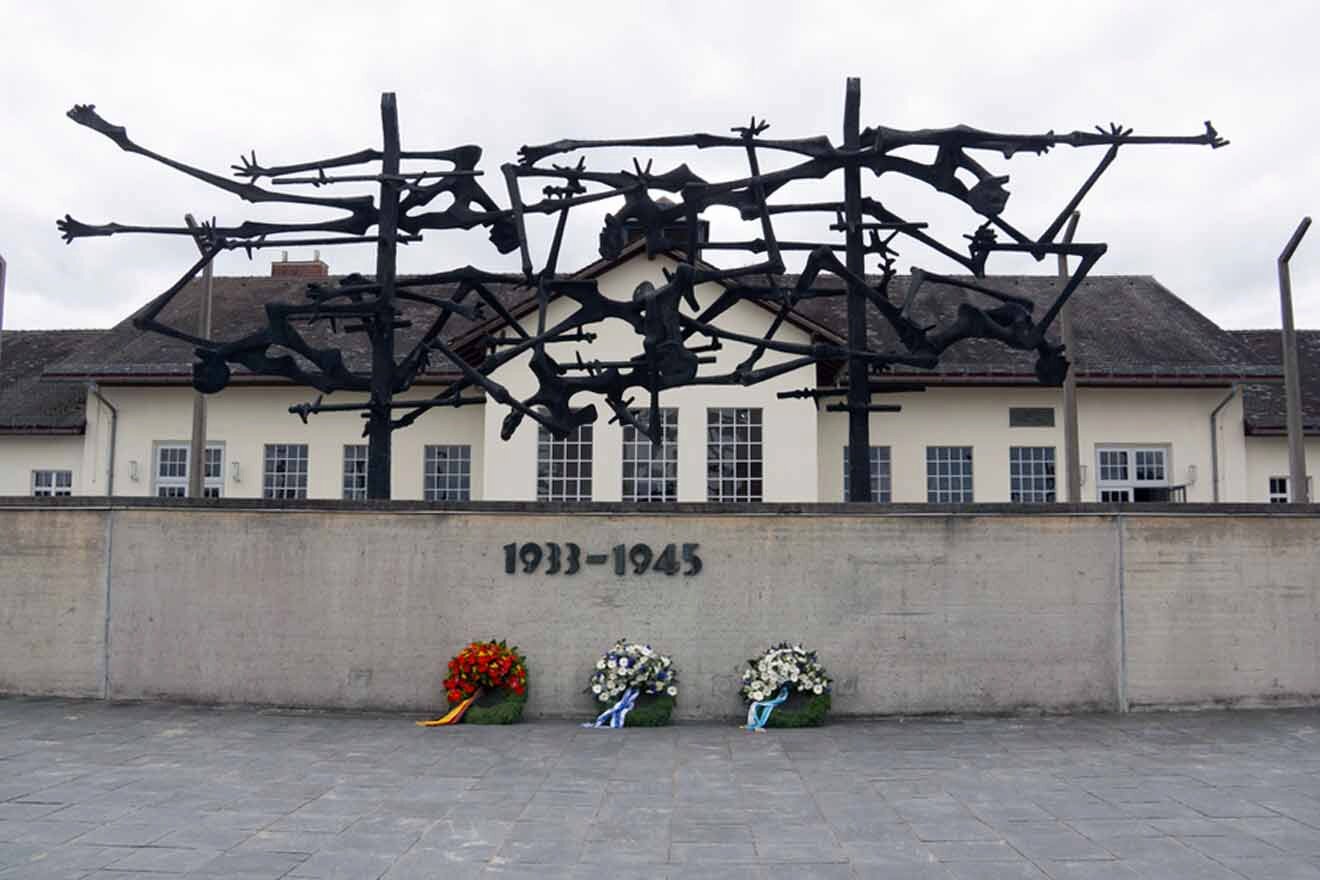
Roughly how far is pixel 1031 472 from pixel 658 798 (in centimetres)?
1551

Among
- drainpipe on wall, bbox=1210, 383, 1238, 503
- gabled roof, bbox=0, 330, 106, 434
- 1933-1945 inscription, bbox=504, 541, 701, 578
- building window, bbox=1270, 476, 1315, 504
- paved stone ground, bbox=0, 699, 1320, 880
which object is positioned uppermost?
gabled roof, bbox=0, 330, 106, 434

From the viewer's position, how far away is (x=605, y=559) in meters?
11.6

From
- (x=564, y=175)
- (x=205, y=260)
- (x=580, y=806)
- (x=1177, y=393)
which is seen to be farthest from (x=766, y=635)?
(x=1177, y=393)

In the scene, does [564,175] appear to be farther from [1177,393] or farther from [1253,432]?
[1253,432]

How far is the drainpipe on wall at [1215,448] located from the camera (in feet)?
70.2

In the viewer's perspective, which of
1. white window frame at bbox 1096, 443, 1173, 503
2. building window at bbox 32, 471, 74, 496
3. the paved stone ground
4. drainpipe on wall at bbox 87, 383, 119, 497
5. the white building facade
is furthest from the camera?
building window at bbox 32, 471, 74, 496

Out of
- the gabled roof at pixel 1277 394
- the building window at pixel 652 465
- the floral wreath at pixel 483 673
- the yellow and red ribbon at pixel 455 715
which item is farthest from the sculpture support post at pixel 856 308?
the gabled roof at pixel 1277 394

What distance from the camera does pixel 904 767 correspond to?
29.1ft

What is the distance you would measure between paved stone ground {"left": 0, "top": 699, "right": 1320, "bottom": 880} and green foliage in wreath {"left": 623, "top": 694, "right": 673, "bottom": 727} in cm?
28

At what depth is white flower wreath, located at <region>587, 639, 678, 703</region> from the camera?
10953 millimetres

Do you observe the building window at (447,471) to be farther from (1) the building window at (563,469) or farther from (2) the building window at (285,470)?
(2) the building window at (285,470)

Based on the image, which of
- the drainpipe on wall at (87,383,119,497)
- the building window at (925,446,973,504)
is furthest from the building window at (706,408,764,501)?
the drainpipe on wall at (87,383,119,497)

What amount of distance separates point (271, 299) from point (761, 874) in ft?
75.1

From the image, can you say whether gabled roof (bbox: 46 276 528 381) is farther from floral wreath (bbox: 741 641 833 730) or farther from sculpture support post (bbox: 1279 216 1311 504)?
sculpture support post (bbox: 1279 216 1311 504)
